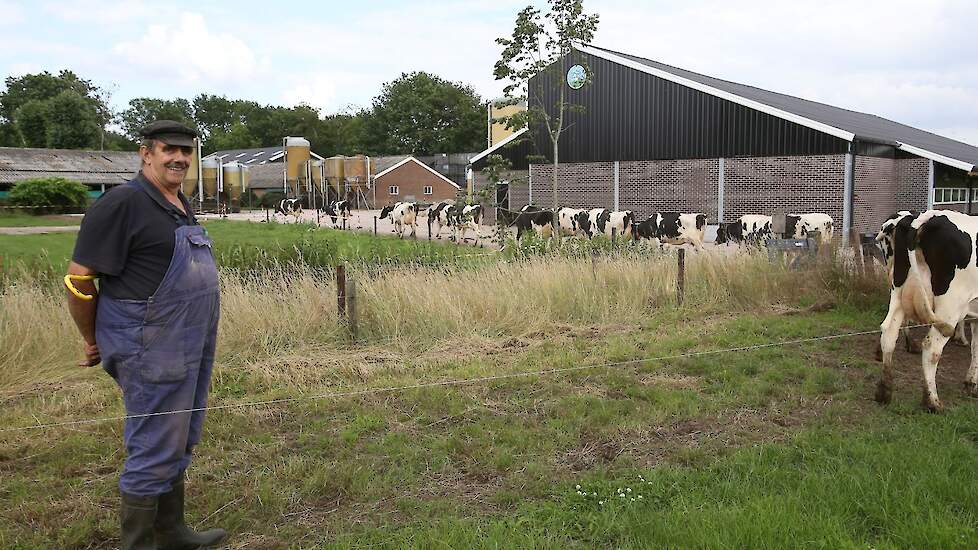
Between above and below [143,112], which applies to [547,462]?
below

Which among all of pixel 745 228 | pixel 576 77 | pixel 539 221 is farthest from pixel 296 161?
pixel 745 228

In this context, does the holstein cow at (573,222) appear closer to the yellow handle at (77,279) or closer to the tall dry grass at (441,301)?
the tall dry grass at (441,301)

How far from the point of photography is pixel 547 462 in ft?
15.7

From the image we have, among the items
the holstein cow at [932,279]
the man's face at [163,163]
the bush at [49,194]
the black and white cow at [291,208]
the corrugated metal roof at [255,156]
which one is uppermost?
the corrugated metal roof at [255,156]

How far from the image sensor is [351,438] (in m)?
5.21

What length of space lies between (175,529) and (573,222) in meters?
19.6

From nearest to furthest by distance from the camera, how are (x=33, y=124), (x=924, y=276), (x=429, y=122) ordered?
1. (x=924, y=276)
2. (x=33, y=124)
3. (x=429, y=122)

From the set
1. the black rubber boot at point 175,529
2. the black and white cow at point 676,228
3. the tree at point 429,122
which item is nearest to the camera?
the black rubber boot at point 175,529

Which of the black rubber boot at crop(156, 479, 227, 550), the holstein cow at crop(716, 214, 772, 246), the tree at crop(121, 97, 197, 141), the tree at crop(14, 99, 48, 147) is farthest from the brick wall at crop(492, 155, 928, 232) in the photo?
the tree at crop(121, 97, 197, 141)

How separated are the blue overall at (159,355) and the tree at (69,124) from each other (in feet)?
234

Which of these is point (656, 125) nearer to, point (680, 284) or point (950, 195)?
point (950, 195)

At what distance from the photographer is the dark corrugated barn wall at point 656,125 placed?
80.1 ft

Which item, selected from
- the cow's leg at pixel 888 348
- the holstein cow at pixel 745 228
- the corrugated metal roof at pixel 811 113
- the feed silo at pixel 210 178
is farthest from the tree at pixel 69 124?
the cow's leg at pixel 888 348

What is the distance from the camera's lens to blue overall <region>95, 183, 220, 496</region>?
11.1 feet
